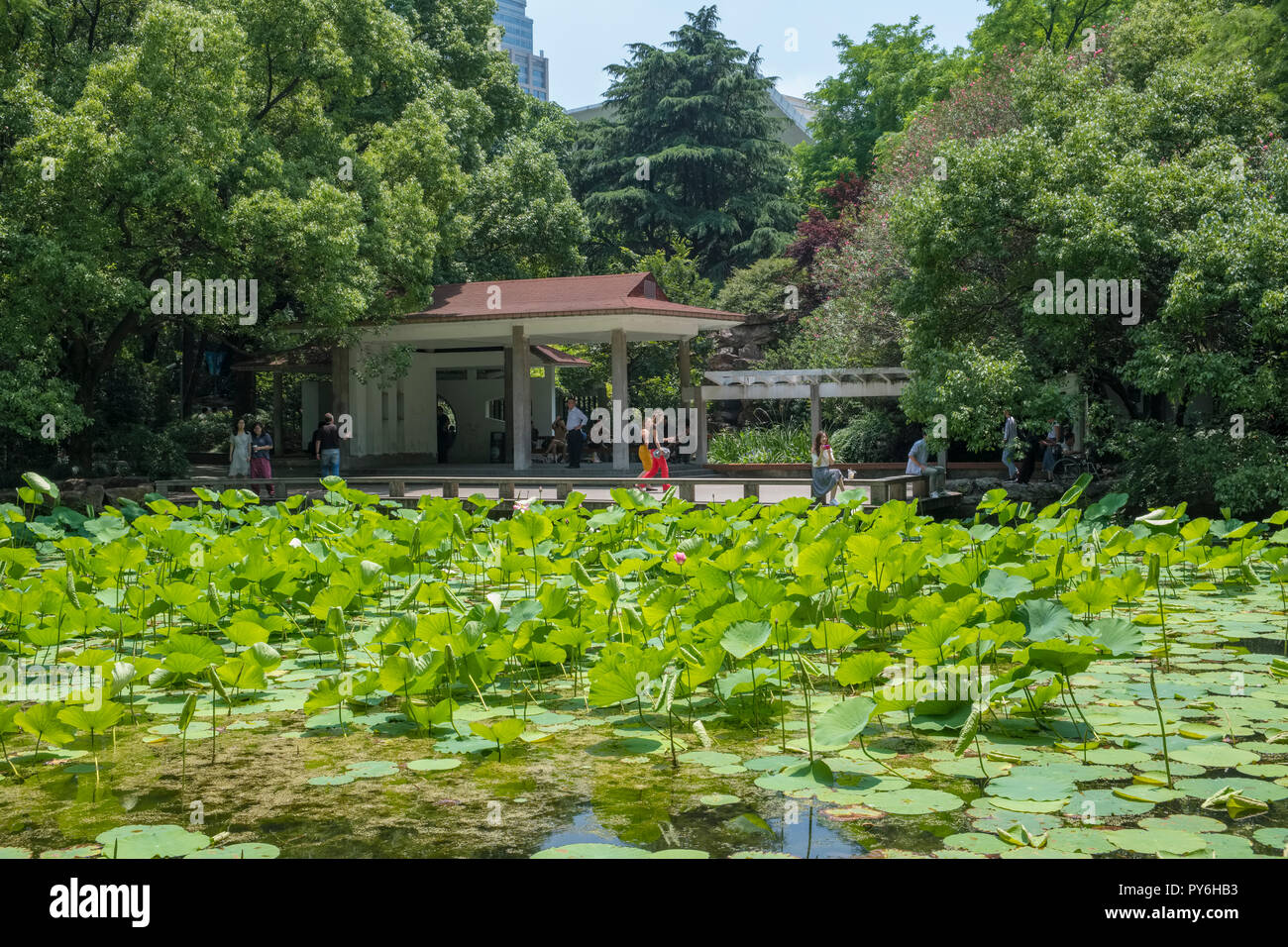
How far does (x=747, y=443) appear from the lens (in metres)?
24.0

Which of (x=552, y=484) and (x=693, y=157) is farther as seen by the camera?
(x=693, y=157)

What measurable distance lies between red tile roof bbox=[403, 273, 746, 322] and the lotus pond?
1360cm

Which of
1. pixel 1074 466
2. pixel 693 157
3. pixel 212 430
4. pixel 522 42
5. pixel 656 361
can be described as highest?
pixel 522 42

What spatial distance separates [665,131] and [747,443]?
1579 centimetres

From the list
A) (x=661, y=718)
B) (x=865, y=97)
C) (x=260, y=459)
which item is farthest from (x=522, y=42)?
(x=661, y=718)

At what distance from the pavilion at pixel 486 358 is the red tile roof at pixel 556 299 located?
3 centimetres

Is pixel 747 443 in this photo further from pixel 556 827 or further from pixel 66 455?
pixel 556 827

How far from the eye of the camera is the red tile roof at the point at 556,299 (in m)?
20.3

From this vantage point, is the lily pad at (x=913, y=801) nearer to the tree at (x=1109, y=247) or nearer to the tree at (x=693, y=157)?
the tree at (x=1109, y=247)

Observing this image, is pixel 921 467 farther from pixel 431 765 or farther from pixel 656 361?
pixel 656 361

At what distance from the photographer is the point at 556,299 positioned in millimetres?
21531

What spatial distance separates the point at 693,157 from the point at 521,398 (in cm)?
1605

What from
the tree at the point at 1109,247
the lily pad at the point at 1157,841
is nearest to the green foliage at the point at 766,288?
the tree at the point at 1109,247
